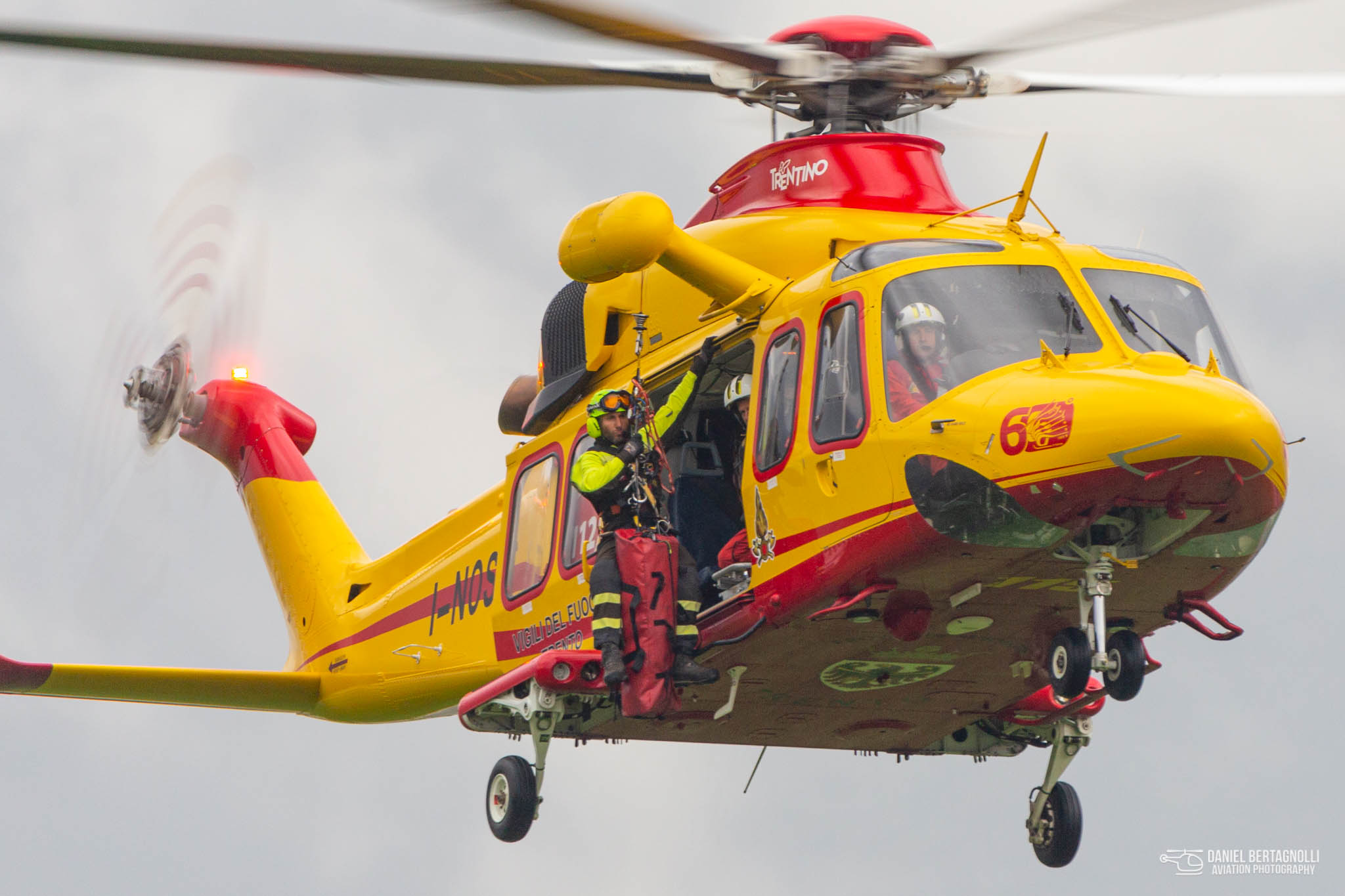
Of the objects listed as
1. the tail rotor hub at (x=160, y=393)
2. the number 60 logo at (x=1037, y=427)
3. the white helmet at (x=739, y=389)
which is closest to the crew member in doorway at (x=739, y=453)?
the white helmet at (x=739, y=389)

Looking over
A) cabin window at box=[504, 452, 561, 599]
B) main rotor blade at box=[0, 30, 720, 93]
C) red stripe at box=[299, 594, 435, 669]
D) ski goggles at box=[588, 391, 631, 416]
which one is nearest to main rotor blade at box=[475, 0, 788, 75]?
main rotor blade at box=[0, 30, 720, 93]

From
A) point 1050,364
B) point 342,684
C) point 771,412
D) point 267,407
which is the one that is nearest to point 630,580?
point 771,412

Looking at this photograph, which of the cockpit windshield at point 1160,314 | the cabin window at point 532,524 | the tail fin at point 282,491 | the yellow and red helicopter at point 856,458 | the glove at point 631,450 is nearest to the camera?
the yellow and red helicopter at point 856,458

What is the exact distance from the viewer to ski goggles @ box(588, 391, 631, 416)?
40.7 ft

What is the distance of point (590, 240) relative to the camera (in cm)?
1248

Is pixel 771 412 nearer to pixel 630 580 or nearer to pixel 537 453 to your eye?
pixel 630 580

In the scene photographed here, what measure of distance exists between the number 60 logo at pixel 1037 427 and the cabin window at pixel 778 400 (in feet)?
5.11

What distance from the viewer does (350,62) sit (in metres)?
10.4

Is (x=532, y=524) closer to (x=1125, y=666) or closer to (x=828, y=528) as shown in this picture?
(x=828, y=528)

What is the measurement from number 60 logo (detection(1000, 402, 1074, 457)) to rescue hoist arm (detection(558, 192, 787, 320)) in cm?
231

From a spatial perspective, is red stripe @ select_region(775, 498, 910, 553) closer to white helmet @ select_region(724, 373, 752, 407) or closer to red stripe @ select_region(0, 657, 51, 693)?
white helmet @ select_region(724, 373, 752, 407)

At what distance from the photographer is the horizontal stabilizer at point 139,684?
15.2 metres

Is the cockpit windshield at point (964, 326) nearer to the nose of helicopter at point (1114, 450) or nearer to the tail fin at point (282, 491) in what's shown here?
the nose of helicopter at point (1114, 450)

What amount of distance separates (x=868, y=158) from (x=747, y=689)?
366 cm
